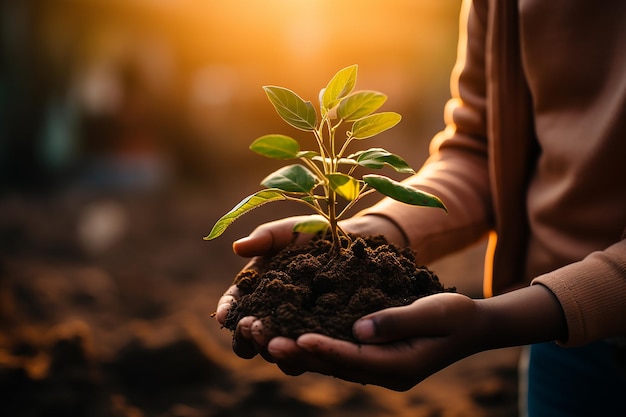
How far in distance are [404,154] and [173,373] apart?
19.7ft

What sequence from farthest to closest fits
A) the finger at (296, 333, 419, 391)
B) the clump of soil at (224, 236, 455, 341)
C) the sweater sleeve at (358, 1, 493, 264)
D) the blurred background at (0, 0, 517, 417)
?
the blurred background at (0, 0, 517, 417)
the sweater sleeve at (358, 1, 493, 264)
the clump of soil at (224, 236, 455, 341)
the finger at (296, 333, 419, 391)

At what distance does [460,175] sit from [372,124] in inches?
17.9

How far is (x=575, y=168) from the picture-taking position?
4.43 feet

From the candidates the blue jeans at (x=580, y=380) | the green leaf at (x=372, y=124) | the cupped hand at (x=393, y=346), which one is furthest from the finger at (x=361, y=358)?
the blue jeans at (x=580, y=380)

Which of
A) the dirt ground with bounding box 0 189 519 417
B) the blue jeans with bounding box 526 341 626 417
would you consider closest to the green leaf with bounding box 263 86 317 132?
the blue jeans with bounding box 526 341 626 417

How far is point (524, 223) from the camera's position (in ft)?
5.28

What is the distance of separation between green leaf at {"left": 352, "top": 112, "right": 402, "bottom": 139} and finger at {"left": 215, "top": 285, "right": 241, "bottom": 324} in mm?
408

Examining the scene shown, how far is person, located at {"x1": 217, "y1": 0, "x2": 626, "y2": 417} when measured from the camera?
3.30 ft

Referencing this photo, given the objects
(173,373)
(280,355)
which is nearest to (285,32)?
(173,373)

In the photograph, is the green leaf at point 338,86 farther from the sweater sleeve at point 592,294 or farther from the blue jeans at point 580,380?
the blue jeans at point 580,380

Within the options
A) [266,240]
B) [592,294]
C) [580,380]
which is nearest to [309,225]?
[266,240]

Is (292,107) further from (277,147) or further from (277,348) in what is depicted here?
(277,348)

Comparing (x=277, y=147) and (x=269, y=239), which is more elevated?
(x=277, y=147)

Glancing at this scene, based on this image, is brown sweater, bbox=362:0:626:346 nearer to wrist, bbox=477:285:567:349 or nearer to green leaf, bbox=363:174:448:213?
wrist, bbox=477:285:567:349
